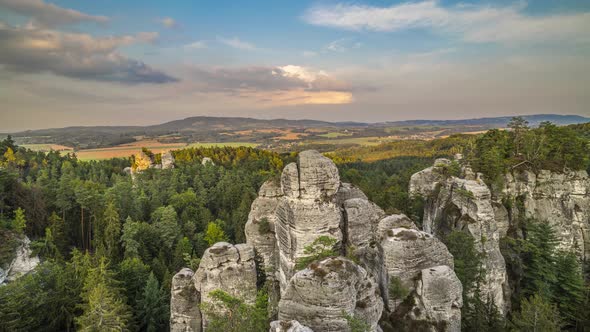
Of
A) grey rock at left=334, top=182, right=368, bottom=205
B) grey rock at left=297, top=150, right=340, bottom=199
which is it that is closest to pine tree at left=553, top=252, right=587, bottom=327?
grey rock at left=334, top=182, right=368, bottom=205

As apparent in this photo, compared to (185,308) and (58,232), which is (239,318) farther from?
(58,232)

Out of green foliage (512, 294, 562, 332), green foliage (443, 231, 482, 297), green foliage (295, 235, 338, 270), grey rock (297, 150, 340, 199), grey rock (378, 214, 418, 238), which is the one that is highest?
grey rock (297, 150, 340, 199)

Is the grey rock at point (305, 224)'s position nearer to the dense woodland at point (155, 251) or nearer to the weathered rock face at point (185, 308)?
the dense woodland at point (155, 251)

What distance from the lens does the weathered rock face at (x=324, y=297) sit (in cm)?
1365

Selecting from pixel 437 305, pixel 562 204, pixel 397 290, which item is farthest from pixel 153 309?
pixel 562 204

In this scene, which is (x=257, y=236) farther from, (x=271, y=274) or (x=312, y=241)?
(x=312, y=241)

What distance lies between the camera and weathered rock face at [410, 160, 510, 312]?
27047mm

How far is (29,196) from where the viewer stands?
4209 cm

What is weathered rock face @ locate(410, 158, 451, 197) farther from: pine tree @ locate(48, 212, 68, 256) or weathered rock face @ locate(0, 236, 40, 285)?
pine tree @ locate(48, 212, 68, 256)

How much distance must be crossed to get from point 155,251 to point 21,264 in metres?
15.4

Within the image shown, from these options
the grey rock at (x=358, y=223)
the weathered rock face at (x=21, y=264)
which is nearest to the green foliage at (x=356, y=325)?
the grey rock at (x=358, y=223)

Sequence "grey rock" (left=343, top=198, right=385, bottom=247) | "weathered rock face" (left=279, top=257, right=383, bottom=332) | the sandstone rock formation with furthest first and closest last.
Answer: "grey rock" (left=343, top=198, right=385, bottom=247) → the sandstone rock formation → "weathered rock face" (left=279, top=257, right=383, bottom=332)

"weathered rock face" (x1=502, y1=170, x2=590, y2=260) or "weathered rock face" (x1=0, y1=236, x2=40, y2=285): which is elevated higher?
"weathered rock face" (x1=502, y1=170, x2=590, y2=260)

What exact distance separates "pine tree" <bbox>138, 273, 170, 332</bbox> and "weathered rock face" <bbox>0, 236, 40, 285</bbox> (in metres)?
12.8
